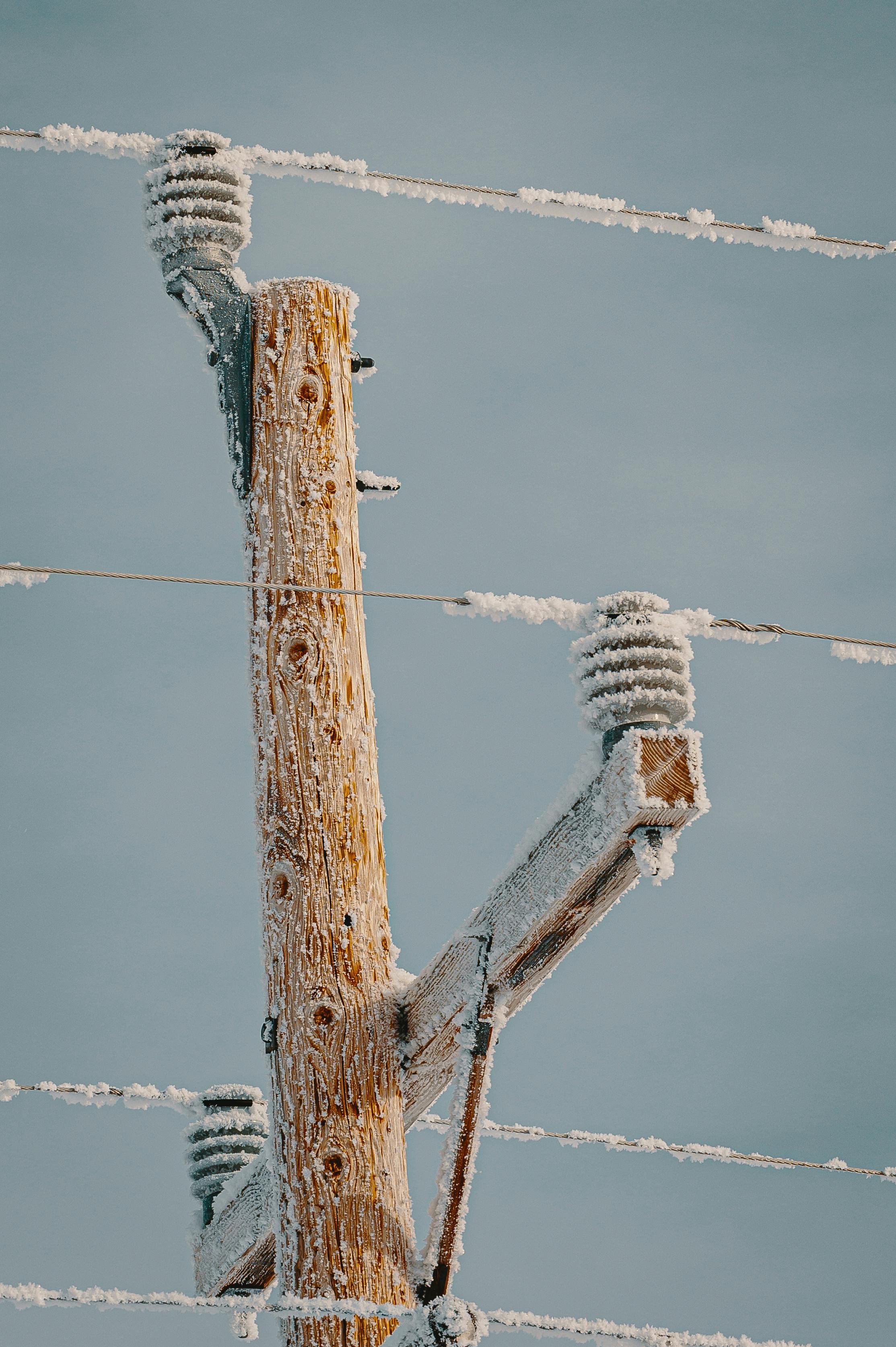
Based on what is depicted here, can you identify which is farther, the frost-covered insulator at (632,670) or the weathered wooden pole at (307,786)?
the weathered wooden pole at (307,786)

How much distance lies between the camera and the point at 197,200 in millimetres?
3406

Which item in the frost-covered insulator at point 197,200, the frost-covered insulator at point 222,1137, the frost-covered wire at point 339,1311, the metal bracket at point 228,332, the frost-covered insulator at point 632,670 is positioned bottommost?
the frost-covered wire at point 339,1311

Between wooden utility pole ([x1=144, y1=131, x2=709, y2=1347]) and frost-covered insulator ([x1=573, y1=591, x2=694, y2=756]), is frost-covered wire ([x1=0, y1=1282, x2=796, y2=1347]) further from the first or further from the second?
frost-covered insulator ([x1=573, y1=591, x2=694, y2=756])

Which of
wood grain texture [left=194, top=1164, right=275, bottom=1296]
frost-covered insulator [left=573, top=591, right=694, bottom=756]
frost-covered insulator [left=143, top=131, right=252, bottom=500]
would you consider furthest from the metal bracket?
wood grain texture [left=194, top=1164, right=275, bottom=1296]

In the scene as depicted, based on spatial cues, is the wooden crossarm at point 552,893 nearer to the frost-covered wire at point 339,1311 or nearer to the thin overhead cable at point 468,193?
the frost-covered wire at point 339,1311

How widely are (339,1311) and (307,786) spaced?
1088 mm

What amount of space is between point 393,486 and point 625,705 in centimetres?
127

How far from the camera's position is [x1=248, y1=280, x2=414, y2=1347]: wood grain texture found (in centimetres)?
264

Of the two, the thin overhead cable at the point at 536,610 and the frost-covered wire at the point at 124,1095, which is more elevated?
the thin overhead cable at the point at 536,610

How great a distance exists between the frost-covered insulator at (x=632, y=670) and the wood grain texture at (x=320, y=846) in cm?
79

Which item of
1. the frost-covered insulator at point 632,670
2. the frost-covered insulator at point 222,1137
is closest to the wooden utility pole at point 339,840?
Result: the frost-covered insulator at point 632,670

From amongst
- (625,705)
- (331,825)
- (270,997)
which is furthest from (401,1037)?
(625,705)

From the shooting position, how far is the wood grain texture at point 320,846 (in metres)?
2.64

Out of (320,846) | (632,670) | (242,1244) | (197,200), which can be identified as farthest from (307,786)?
(197,200)
